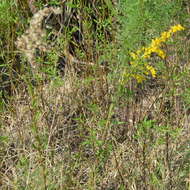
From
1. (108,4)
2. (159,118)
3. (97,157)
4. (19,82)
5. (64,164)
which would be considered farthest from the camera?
(19,82)

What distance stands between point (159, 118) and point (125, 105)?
31 cm

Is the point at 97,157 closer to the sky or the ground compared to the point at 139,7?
closer to the ground

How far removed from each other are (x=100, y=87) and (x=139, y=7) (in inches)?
25.1

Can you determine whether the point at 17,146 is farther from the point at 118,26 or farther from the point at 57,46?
the point at 118,26

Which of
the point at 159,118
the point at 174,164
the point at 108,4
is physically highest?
the point at 108,4

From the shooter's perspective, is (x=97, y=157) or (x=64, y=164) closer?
(x=97, y=157)

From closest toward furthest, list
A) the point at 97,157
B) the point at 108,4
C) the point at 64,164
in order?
the point at 97,157 → the point at 64,164 → the point at 108,4

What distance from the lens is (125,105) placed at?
3059 mm

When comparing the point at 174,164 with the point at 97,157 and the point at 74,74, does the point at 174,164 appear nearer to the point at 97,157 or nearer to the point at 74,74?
the point at 97,157

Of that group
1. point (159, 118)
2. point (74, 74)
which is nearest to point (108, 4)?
point (74, 74)

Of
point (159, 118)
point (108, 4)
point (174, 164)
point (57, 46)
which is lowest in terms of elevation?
point (174, 164)

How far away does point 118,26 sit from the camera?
305 cm

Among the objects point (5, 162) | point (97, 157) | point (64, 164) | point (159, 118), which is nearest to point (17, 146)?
point (5, 162)

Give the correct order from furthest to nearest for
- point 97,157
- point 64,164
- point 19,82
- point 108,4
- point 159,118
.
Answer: point 19,82 → point 108,4 → point 159,118 → point 64,164 → point 97,157
